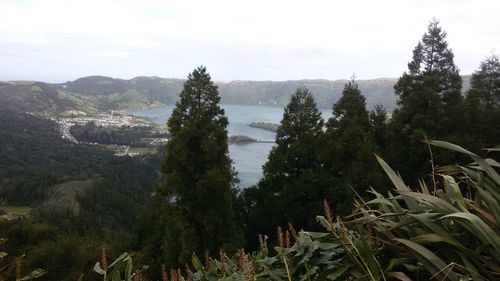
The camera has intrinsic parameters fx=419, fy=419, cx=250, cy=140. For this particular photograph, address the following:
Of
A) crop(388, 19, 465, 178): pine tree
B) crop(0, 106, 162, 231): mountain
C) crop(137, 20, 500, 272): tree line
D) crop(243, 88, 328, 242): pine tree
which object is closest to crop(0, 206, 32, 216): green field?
crop(0, 106, 162, 231): mountain

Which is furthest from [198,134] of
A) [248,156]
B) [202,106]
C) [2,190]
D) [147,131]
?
[147,131]

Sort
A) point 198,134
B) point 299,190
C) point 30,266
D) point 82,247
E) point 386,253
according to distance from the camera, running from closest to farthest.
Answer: point 386,253 < point 198,134 < point 299,190 < point 30,266 < point 82,247

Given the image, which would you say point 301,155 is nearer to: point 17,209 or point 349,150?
point 349,150

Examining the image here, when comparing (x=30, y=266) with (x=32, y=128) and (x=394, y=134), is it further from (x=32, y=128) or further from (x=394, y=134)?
(x=32, y=128)

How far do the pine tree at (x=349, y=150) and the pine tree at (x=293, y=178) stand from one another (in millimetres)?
687

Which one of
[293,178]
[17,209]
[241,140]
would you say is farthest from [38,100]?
[293,178]

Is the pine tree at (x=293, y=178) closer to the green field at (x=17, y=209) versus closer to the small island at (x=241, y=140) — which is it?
the green field at (x=17, y=209)

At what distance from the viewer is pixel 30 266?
56.5 feet

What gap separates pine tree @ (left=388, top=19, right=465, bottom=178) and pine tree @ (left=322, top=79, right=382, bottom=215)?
1.15 meters

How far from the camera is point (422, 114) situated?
49.5 ft

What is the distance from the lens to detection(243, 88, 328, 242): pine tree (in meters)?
15.2

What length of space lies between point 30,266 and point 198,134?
1008 centimetres

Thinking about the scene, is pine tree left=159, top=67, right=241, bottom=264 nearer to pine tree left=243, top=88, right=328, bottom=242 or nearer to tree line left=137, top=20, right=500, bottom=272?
tree line left=137, top=20, right=500, bottom=272

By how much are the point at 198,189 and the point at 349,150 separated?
222 inches
